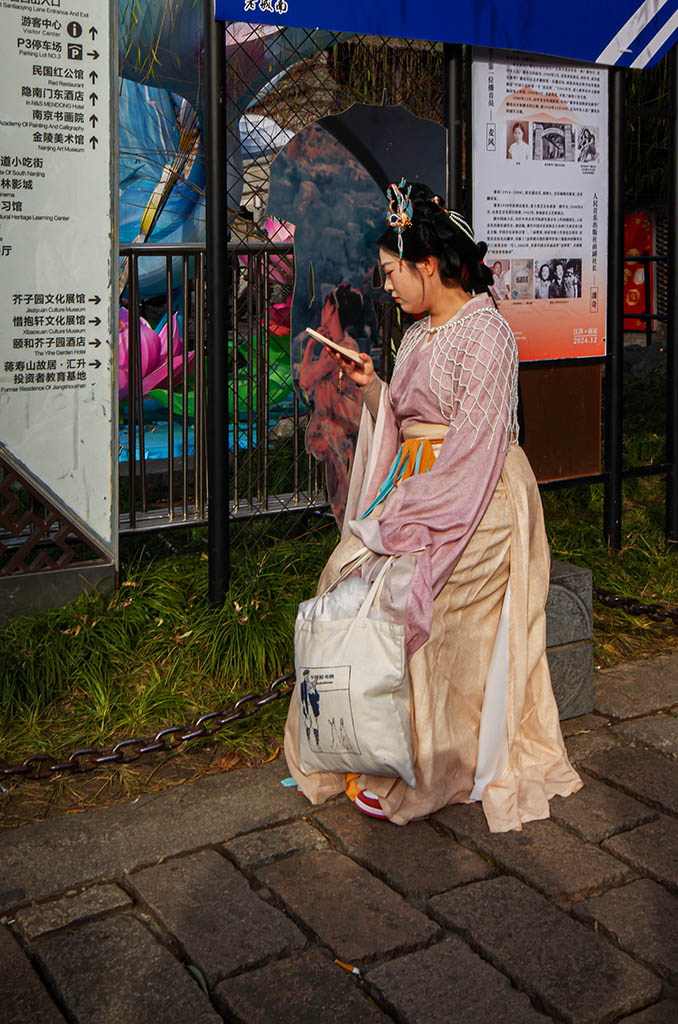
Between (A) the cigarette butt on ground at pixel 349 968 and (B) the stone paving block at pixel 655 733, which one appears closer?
(A) the cigarette butt on ground at pixel 349 968

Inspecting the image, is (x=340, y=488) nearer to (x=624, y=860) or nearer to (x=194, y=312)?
(x=194, y=312)

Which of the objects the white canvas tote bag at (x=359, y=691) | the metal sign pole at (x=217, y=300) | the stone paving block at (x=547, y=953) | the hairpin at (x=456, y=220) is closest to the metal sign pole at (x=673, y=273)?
the hairpin at (x=456, y=220)

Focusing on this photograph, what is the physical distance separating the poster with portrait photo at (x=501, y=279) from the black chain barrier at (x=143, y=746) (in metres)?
2.16

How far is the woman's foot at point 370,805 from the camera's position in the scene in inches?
140

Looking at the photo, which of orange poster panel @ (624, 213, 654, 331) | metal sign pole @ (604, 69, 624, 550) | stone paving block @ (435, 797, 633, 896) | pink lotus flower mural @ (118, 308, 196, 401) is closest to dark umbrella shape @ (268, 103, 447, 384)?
metal sign pole @ (604, 69, 624, 550)

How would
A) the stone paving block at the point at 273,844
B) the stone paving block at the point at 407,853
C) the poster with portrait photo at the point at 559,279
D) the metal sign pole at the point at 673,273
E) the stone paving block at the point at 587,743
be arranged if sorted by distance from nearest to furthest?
the stone paving block at the point at 407,853
the stone paving block at the point at 273,844
the stone paving block at the point at 587,743
the poster with portrait photo at the point at 559,279
the metal sign pole at the point at 673,273

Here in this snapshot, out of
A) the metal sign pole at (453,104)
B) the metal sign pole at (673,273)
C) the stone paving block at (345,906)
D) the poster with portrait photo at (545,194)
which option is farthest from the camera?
the metal sign pole at (673,273)

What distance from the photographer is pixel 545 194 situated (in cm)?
537

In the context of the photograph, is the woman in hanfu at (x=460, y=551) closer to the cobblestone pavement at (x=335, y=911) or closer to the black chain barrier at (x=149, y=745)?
the cobblestone pavement at (x=335, y=911)

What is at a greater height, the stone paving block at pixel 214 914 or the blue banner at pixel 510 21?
the blue banner at pixel 510 21

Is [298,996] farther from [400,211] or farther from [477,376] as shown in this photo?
[400,211]

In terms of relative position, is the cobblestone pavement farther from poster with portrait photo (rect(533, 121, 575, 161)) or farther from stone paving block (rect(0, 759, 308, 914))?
poster with portrait photo (rect(533, 121, 575, 161))

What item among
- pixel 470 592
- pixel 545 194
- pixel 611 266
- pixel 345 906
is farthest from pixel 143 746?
pixel 611 266

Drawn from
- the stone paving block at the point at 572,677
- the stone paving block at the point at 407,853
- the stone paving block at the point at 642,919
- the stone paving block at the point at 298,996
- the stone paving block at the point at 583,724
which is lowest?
the stone paving block at the point at 298,996
